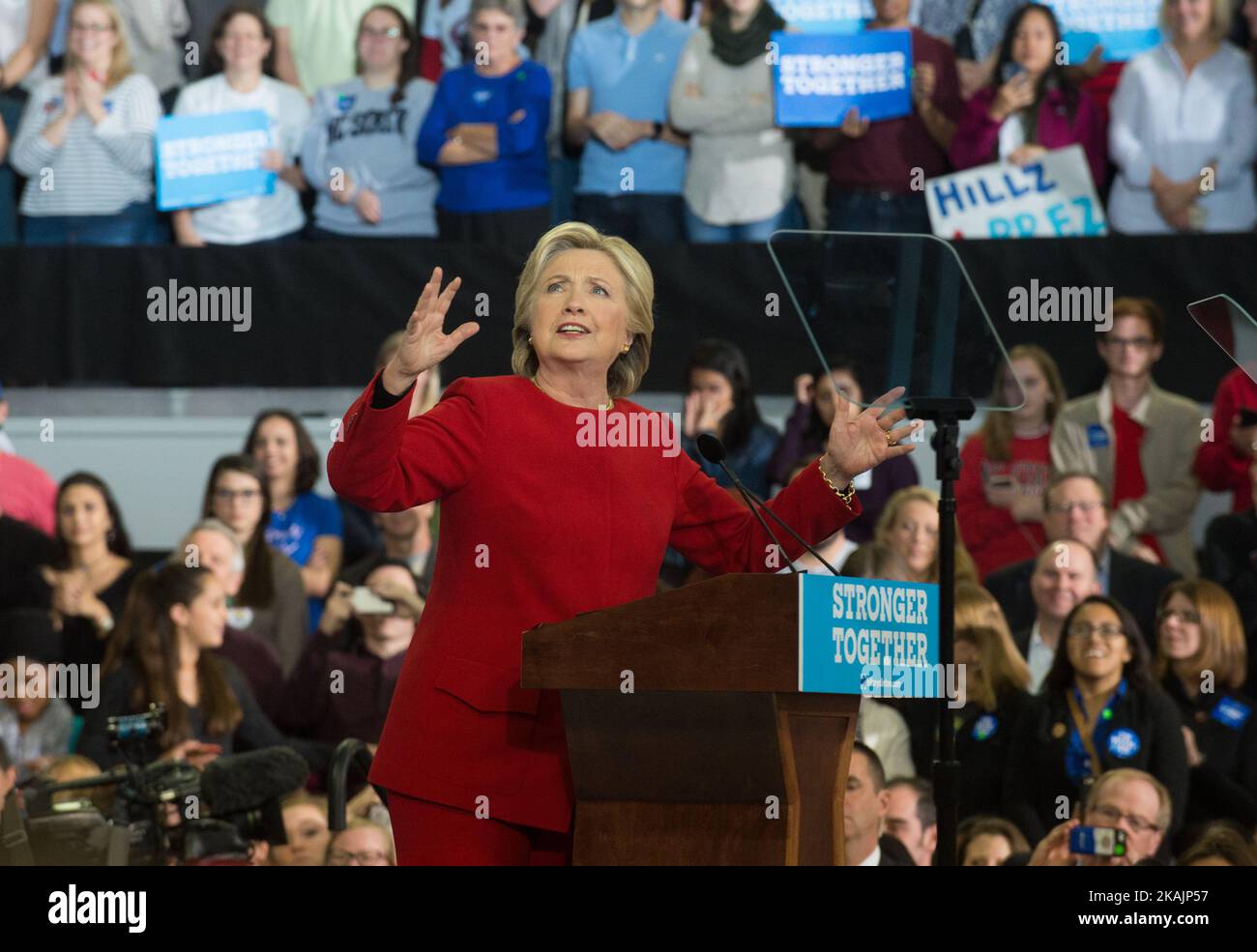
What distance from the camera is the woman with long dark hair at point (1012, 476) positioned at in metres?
6.44

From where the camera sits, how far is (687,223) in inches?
284

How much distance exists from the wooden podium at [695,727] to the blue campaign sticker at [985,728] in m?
2.75

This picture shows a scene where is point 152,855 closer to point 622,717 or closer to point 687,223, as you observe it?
point 622,717

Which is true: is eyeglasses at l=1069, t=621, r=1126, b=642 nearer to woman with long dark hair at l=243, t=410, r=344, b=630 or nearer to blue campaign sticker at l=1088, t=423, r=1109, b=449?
blue campaign sticker at l=1088, t=423, r=1109, b=449

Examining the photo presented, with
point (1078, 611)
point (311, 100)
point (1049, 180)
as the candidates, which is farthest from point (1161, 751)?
point (311, 100)

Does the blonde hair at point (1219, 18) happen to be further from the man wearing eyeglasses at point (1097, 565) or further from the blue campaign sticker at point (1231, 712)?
the blue campaign sticker at point (1231, 712)

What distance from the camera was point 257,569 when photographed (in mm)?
6477

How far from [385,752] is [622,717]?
1.30 ft

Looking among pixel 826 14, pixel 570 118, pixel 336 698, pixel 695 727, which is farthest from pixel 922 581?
pixel 695 727

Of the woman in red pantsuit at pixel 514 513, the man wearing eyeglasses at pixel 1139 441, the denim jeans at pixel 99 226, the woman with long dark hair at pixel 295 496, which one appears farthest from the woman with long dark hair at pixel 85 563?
the woman in red pantsuit at pixel 514 513

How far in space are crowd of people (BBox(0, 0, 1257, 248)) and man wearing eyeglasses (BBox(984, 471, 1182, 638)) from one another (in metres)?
1.17

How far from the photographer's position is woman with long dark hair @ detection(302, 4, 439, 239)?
730 centimetres

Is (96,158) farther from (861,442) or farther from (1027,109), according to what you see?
(861,442)

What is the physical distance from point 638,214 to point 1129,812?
308 centimetres
